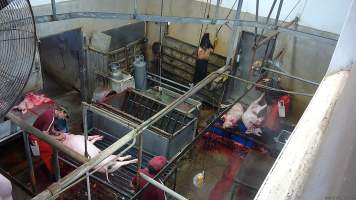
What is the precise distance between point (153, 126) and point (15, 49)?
3227mm

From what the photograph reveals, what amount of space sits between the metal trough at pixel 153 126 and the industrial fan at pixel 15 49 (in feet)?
8.14

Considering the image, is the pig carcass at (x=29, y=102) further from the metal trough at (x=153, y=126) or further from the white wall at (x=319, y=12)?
A: the white wall at (x=319, y=12)

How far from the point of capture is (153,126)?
5.22 m

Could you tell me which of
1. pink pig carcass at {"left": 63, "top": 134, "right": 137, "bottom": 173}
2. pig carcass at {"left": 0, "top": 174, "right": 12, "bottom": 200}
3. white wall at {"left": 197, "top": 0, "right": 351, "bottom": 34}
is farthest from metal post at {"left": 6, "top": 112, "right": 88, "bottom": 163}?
white wall at {"left": 197, "top": 0, "right": 351, "bottom": 34}

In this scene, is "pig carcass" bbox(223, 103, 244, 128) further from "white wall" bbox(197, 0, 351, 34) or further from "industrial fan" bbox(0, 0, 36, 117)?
"industrial fan" bbox(0, 0, 36, 117)

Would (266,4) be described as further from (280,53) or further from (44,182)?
(44,182)

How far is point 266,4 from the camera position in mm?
6309

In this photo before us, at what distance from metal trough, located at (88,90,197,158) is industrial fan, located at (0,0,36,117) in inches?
97.6

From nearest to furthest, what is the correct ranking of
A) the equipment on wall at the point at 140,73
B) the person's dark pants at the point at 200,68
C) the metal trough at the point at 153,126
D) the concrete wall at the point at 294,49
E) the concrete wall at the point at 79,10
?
1. the metal trough at the point at 153,126
2. the concrete wall at the point at 79,10
3. the concrete wall at the point at 294,49
4. the equipment on wall at the point at 140,73
5. the person's dark pants at the point at 200,68

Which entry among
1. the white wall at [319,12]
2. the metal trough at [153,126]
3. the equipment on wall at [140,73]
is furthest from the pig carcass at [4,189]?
the white wall at [319,12]

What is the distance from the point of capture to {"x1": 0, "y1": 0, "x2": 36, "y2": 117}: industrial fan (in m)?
2.07

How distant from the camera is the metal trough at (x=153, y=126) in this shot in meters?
4.96

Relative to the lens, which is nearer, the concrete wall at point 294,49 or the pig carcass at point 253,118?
the pig carcass at point 253,118

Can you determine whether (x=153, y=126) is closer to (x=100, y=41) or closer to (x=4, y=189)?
(x=100, y=41)
